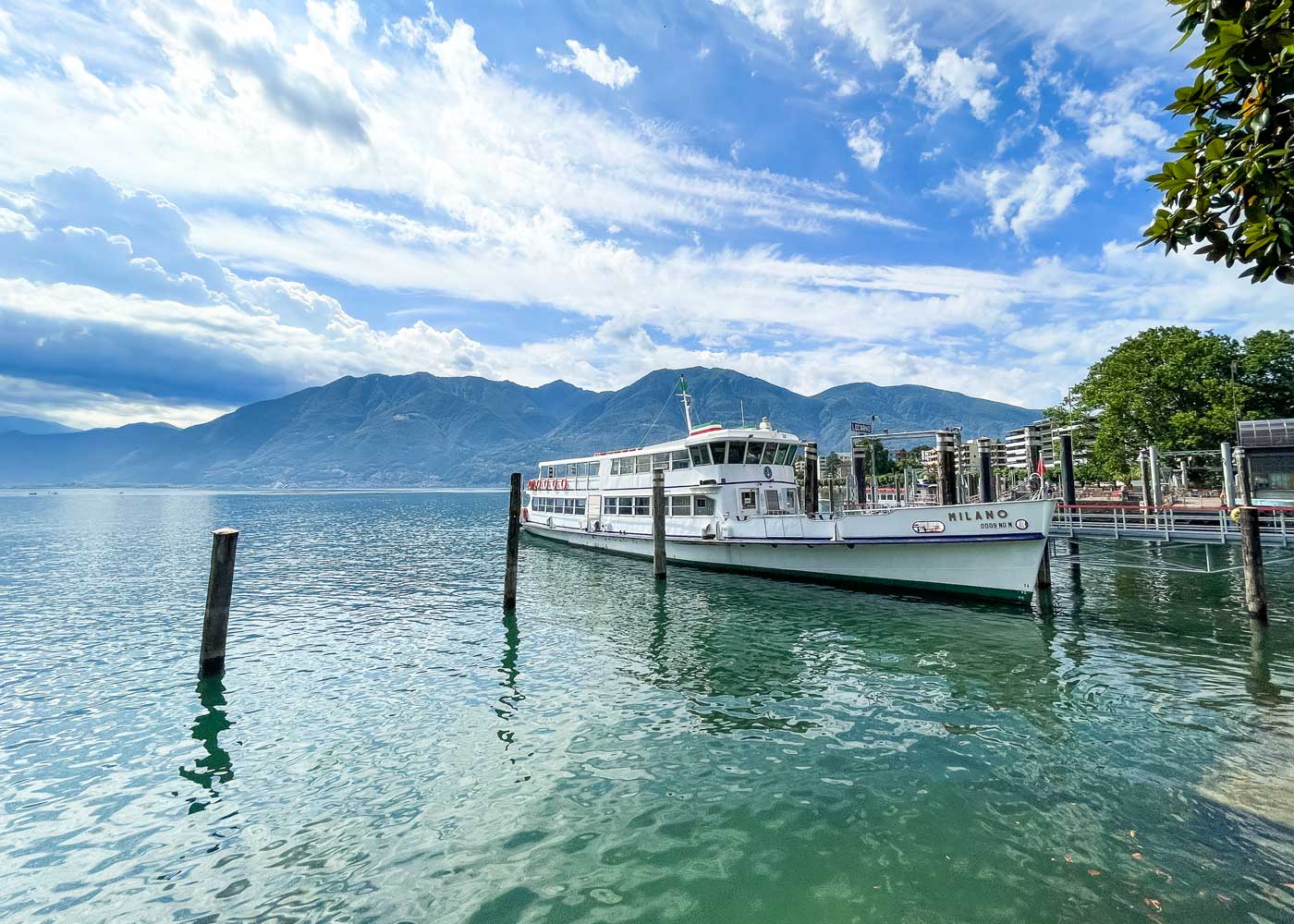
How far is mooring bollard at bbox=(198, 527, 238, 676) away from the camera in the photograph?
12836 mm

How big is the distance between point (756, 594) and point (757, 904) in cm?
1682

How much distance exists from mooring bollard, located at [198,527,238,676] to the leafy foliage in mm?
47949

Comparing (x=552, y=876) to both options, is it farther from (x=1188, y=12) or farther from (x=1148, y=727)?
(x=1148, y=727)

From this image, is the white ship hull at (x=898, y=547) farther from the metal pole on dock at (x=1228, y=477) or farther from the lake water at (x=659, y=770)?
the metal pole on dock at (x=1228, y=477)

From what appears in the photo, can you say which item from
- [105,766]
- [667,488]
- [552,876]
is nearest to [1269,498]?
[667,488]

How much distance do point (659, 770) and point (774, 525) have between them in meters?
17.4

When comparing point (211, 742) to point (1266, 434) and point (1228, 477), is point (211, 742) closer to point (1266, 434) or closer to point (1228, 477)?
point (1228, 477)

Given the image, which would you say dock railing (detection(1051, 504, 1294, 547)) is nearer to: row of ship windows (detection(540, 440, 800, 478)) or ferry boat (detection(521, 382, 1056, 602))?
ferry boat (detection(521, 382, 1056, 602))

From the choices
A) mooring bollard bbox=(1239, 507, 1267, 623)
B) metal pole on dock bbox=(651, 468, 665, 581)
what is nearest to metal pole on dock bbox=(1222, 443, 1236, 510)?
mooring bollard bbox=(1239, 507, 1267, 623)

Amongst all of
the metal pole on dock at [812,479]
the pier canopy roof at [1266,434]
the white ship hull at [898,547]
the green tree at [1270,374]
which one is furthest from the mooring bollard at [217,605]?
the green tree at [1270,374]

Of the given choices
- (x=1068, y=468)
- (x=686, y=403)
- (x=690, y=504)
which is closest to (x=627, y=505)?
(x=690, y=504)

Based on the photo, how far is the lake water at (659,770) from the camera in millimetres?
5840

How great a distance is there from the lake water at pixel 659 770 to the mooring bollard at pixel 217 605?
61 centimetres

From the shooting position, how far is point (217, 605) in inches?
513
